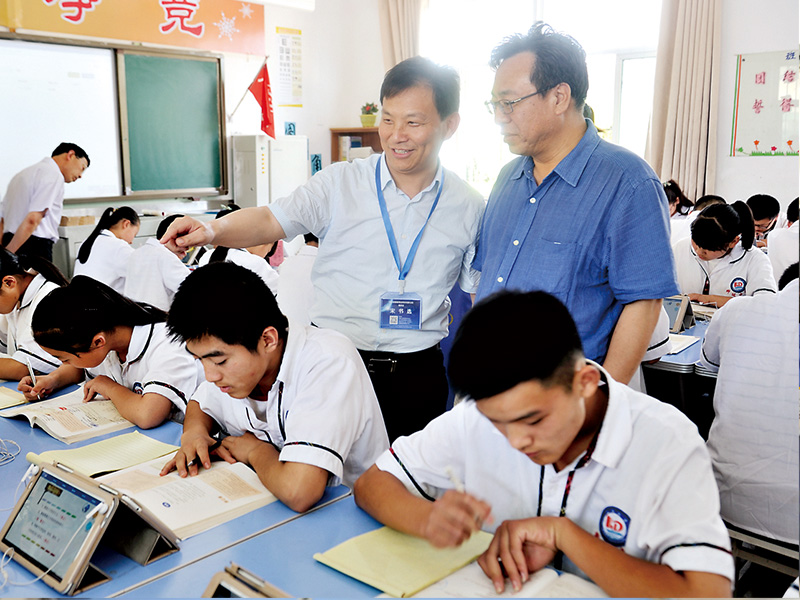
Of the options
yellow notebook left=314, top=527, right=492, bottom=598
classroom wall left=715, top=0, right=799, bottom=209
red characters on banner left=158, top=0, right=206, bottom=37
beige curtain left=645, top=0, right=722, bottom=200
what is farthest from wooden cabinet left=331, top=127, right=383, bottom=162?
yellow notebook left=314, top=527, right=492, bottom=598

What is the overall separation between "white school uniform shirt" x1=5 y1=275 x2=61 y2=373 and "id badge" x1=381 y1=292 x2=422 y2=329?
1361 mm

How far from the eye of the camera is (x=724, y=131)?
6.00 metres

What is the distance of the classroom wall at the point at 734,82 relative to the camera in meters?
5.64

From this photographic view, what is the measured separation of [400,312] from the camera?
6.63ft

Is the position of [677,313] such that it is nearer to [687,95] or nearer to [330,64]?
[687,95]

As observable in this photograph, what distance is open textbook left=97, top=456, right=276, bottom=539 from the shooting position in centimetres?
142

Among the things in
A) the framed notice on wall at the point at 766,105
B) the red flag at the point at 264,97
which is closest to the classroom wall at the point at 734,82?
the framed notice on wall at the point at 766,105

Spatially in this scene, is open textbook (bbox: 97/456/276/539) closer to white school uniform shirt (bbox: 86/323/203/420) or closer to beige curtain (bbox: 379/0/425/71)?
white school uniform shirt (bbox: 86/323/203/420)

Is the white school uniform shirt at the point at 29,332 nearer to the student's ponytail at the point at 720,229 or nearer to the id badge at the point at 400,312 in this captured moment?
the id badge at the point at 400,312

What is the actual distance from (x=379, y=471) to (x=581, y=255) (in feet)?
2.41

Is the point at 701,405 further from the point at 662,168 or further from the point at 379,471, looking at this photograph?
the point at 662,168

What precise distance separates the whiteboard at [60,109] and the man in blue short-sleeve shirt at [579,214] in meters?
4.77

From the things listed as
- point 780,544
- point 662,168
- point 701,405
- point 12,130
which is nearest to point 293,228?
point 780,544

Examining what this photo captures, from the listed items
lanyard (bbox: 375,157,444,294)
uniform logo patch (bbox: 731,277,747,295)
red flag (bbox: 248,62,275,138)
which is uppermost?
red flag (bbox: 248,62,275,138)
